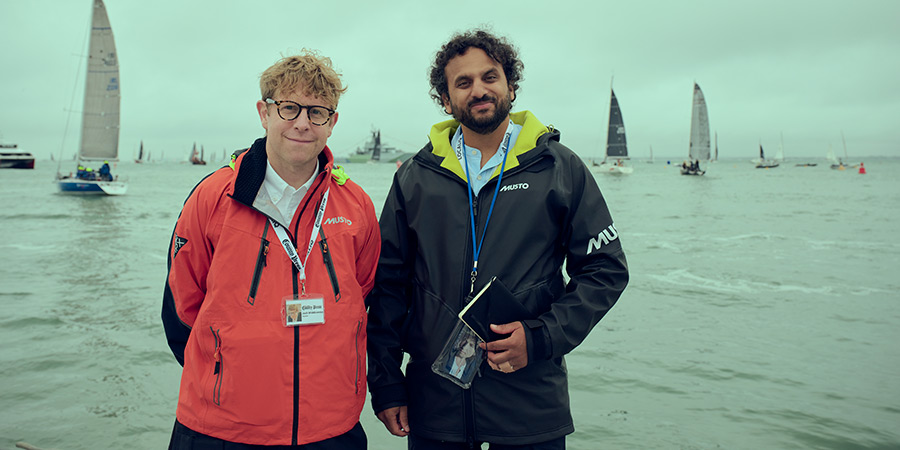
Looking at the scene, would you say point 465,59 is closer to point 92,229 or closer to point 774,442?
point 774,442

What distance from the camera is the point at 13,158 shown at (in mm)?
74938

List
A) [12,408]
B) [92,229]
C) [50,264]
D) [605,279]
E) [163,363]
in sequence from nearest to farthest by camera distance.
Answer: [605,279] < [12,408] < [163,363] < [50,264] < [92,229]

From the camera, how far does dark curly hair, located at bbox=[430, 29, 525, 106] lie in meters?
2.41

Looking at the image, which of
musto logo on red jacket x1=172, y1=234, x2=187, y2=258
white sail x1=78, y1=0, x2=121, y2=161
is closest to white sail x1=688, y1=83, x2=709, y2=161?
white sail x1=78, y1=0, x2=121, y2=161

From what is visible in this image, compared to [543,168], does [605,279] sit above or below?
below

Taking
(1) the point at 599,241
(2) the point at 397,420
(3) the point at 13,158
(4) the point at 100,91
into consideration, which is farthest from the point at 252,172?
(3) the point at 13,158

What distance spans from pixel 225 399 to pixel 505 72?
1.78 meters

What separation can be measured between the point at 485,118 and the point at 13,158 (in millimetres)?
93594

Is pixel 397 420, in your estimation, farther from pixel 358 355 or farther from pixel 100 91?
pixel 100 91

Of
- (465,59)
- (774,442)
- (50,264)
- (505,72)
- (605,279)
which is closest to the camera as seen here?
(605,279)

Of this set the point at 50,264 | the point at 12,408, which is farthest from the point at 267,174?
the point at 50,264

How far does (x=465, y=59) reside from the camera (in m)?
2.40

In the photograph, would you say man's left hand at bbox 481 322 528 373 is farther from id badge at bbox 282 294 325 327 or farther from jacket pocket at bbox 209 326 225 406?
jacket pocket at bbox 209 326 225 406

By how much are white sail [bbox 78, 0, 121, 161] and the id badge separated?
3636 cm
